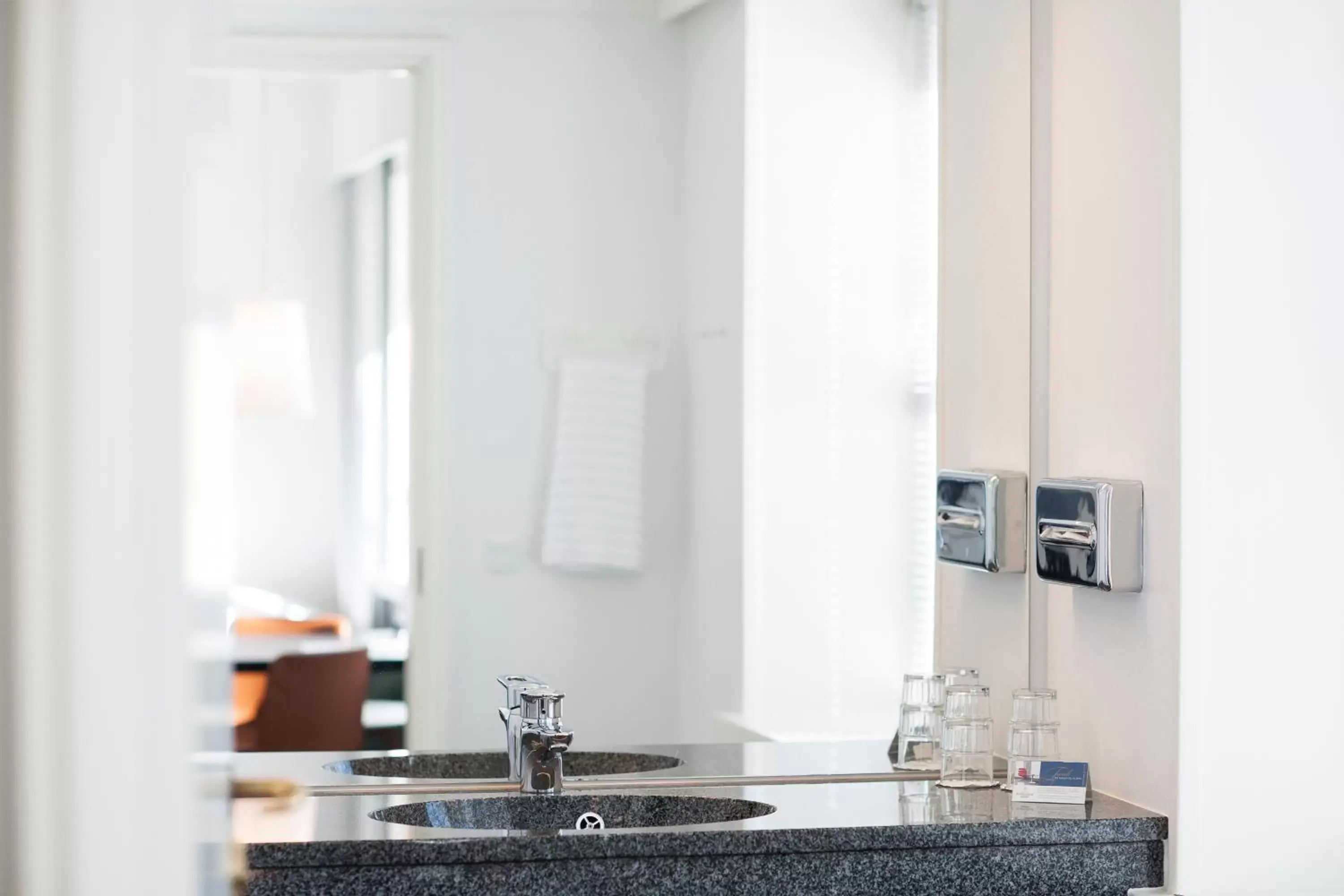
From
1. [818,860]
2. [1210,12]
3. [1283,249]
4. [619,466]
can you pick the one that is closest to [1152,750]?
[818,860]

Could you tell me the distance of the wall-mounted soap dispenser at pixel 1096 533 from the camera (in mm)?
1906

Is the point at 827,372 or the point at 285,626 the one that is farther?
the point at 827,372

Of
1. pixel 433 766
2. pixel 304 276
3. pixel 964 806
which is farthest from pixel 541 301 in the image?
pixel 964 806

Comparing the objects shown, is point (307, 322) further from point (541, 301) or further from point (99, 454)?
point (99, 454)

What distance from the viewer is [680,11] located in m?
2.10

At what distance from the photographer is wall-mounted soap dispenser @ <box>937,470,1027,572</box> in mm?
2170

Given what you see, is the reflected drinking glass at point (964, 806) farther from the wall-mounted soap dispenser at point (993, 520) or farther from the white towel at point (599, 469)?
the white towel at point (599, 469)

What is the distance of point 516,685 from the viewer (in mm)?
2055

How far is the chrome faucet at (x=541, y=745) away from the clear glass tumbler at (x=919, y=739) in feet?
1.58

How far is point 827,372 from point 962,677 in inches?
18.5

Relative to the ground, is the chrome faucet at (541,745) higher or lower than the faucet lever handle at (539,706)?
lower

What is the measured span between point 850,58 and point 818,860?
43.0 inches

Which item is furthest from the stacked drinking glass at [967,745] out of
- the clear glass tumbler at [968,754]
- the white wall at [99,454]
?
the white wall at [99,454]

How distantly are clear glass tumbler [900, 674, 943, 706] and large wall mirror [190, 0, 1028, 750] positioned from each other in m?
0.03
